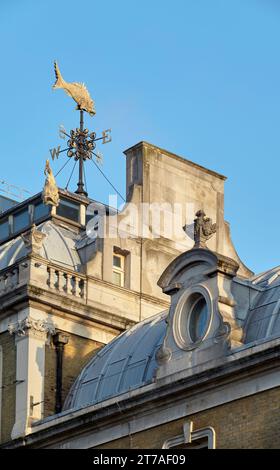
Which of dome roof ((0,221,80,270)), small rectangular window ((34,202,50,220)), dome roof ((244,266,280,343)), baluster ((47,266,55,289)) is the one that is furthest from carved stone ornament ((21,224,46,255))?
dome roof ((244,266,280,343))

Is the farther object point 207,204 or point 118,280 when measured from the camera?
point 207,204

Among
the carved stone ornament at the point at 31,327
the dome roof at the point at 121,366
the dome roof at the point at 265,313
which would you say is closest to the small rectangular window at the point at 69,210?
the carved stone ornament at the point at 31,327

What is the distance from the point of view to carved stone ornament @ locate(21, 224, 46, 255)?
56000mm

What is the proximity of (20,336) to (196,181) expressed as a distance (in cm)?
1095

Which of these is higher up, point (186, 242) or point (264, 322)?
point (186, 242)

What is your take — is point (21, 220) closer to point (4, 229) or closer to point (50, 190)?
point (4, 229)

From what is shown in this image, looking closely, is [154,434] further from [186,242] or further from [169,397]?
[186,242]

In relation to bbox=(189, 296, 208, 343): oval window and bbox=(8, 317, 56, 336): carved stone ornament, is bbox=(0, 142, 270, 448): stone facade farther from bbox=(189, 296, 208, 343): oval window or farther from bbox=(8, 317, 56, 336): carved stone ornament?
bbox=(189, 296, 208, 343): oval window

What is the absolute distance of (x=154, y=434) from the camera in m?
48.1

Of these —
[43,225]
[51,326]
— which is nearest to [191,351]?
[51,326]

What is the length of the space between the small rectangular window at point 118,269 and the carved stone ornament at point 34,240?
3.32 metres

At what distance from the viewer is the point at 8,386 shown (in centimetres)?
5512

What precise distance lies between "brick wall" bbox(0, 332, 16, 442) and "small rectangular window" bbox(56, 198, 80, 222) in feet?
24.8

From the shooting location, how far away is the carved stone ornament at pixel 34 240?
56000 millimetres
